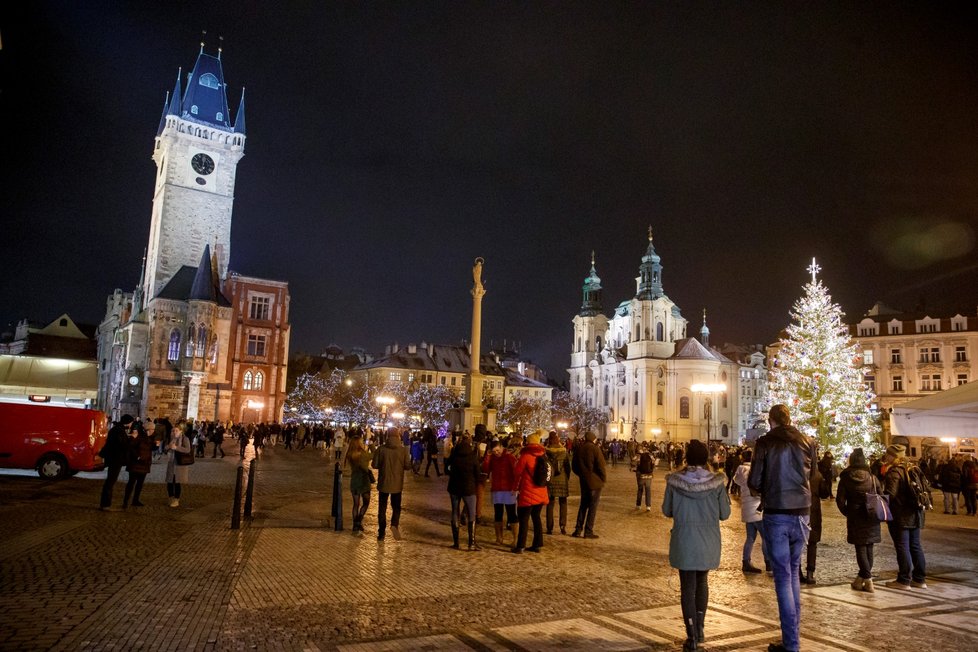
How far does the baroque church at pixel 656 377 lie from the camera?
8994cm

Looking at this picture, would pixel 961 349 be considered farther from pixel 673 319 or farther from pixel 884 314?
pixel 673 319

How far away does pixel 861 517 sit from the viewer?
841cm

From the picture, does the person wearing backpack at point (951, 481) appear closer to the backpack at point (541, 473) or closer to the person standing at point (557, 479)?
the person standing at point (557, 479)

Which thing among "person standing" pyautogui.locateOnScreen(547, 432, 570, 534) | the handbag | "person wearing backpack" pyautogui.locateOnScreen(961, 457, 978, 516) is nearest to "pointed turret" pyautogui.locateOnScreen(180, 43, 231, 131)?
"person standing" pyautogui.locateOnScreen(547, 432, 570, 534)

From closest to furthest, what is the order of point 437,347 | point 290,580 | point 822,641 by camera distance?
point 822,641
point 290,580
point 437,347

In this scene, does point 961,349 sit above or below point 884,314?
below

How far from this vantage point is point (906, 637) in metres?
6.22

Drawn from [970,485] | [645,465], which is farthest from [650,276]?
[645,465]

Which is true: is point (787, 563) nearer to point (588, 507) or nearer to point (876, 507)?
point (876, 507)

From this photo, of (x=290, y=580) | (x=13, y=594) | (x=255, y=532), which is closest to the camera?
(x=13, y=594)

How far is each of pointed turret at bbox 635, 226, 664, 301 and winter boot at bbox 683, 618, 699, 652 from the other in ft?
305

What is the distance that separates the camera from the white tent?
933cm

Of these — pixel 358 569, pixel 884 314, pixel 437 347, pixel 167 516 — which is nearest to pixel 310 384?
pixel 437 347

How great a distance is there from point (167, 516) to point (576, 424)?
82.5m
